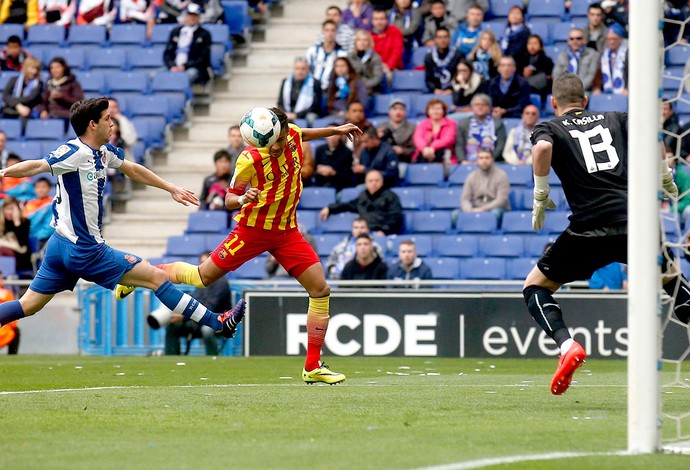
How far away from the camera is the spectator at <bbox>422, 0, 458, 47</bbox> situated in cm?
2073

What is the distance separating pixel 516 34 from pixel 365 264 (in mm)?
5266

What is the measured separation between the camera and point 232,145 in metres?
19.8

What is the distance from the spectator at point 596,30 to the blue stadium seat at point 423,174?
3051 mm

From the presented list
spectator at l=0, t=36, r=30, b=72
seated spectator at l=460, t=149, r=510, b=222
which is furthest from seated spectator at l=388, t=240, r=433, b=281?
spectator at l=0, t=36, r=30, b=72

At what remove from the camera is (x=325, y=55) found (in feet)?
67.4

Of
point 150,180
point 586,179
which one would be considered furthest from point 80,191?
point 586,179

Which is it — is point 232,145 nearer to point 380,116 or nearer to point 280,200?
point 380,116

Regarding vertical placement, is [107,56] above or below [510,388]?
above

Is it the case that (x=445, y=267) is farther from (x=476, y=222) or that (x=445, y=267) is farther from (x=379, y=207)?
(x=379, y=207)

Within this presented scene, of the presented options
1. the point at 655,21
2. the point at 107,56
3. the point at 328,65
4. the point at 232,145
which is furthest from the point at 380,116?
the point at 655,21

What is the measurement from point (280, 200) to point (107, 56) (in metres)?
13.3

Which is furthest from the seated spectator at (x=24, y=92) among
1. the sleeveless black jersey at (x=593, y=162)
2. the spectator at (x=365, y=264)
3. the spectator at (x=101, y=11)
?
the sleeveless black jersey at (x=593, y=162)

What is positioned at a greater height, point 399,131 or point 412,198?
point 399,131

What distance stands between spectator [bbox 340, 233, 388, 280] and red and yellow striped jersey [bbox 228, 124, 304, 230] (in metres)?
6.35
